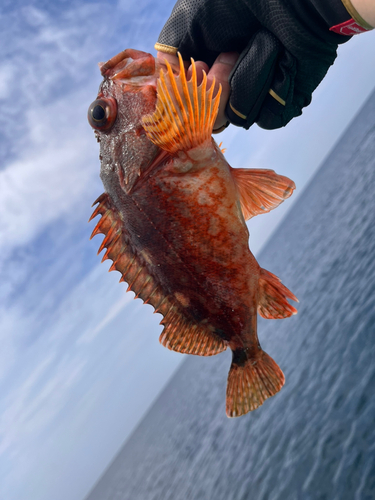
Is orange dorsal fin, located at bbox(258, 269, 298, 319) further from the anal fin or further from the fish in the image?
the anal fin

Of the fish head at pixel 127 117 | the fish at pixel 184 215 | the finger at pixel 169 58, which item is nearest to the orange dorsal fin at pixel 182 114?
the fish at pixel 184 215

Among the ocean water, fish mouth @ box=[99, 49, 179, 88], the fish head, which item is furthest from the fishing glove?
the ocean water

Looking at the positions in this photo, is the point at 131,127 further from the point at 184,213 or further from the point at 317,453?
the point at 317,453

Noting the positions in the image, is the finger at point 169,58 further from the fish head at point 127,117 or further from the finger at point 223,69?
the finger at point 223,69

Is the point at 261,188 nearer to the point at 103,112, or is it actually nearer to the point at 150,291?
the point at 150,291

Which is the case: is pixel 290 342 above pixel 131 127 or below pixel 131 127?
above

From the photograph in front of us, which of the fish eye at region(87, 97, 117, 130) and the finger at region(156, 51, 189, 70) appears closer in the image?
the fish eye at region(87, 97, 117, 130)

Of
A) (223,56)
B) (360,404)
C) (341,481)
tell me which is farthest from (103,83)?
(360,404)
